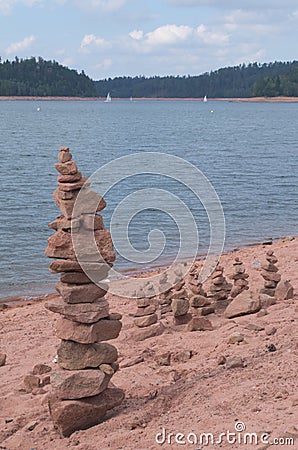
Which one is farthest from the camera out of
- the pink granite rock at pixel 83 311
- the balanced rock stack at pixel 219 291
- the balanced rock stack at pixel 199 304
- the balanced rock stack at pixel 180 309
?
the balanced rock stack at pixel 219 291

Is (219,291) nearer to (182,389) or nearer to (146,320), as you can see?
(146,320)

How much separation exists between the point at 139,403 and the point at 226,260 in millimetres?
10570

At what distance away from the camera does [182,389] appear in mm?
8688

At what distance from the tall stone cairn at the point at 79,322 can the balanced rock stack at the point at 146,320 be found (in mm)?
3167

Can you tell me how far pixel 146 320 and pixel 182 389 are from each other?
3404 mm

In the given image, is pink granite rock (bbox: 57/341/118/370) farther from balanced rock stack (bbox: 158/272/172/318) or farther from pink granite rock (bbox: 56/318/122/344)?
balanced rock stack (bbox: 158/272/172/318)


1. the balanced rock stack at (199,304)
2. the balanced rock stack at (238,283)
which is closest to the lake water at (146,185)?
the balanced rock stack at (238,283)

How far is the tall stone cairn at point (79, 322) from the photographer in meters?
8.05

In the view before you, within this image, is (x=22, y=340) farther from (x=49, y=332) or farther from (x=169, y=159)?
(x=169, y=159)

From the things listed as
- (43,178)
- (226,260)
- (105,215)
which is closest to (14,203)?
(105,215)

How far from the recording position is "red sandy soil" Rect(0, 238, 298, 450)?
7367 millimetres

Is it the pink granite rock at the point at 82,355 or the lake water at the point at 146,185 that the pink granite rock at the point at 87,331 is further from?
the lake water at the point at 146,185

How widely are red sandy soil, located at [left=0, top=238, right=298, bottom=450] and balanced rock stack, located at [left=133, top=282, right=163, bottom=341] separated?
0.18 meters

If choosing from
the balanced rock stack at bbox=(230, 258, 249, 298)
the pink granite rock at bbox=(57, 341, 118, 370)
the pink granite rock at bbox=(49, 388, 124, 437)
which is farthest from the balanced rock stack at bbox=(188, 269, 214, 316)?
the pink granite rock at bbox=(49, 388, 124, 437)
